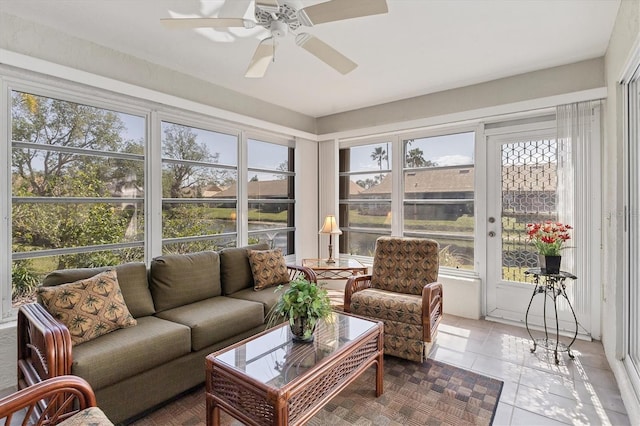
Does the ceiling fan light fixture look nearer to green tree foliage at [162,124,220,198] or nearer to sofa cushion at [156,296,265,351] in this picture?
green tree foliage at [162,124,220,198]

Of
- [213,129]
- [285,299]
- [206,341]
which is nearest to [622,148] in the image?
[285,299]

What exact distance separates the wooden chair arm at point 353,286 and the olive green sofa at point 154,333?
0.69 metres

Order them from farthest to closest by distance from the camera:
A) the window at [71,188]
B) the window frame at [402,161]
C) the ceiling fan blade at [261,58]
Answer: the window frame at [402,161], the window at [71,188], the ceiling fan blade at [261,58]

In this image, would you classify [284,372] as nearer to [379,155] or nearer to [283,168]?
[283,168]

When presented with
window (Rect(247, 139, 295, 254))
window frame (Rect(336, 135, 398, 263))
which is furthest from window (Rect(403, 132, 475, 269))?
window (Rect(247, 139, 295, 254))

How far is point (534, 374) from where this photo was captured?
8.54 ft

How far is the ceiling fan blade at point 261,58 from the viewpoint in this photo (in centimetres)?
225

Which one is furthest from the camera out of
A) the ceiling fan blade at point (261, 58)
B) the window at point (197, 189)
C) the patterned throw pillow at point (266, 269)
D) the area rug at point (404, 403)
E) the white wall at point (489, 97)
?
the window at point (197, 189)

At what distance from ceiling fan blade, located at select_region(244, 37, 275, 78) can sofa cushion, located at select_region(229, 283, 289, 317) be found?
189cm

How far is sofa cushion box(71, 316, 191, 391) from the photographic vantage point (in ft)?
6.17

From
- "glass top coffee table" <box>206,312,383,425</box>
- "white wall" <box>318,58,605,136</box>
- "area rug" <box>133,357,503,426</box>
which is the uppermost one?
"white wall" <box>318,58,605,136</box>

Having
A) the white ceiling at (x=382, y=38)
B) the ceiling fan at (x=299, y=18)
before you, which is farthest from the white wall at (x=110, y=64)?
the ceiling fan at (x=299, y=18)

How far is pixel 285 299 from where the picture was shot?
2111 mm

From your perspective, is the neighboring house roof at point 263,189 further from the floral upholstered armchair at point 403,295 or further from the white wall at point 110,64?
the floral upholstered armchair at point 403,295
